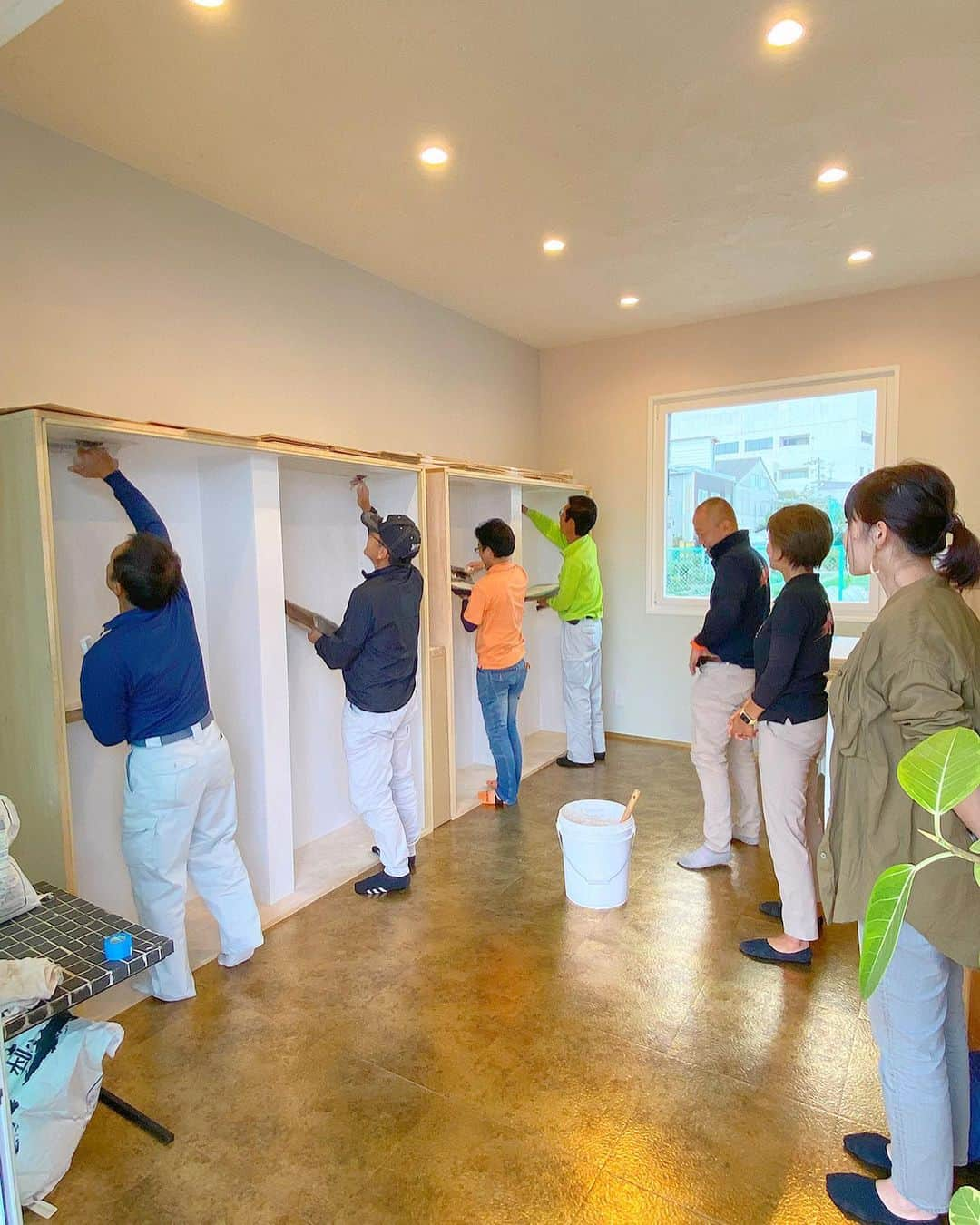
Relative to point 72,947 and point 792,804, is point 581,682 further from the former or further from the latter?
point 72,947

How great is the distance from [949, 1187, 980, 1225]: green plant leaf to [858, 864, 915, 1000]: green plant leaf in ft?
0.46

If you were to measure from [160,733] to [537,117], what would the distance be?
2374 millimetres

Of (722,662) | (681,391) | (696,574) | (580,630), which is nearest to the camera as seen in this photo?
(722,662)

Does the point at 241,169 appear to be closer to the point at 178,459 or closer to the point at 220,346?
the point at 220,346

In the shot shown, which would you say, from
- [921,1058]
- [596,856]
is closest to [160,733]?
[596,856]

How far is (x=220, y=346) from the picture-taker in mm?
3105

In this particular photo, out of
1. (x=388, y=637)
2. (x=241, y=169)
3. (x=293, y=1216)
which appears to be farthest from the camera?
(x=388, y=637)

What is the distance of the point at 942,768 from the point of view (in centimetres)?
62

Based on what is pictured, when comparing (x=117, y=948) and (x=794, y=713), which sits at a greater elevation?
(x=794, y=713)

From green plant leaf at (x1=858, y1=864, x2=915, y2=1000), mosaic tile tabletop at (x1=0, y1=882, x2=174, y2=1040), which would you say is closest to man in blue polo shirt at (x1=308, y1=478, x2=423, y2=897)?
mosaic tile tabletop at (x1=0, y1=882, x2=174, y2=1040)

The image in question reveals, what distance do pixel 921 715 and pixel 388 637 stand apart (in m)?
2.07

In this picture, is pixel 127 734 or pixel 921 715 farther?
pixel 127 734

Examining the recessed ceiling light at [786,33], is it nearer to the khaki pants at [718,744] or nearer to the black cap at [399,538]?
the black cap at [399,538]

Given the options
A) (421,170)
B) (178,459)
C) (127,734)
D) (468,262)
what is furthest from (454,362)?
(127,734)
